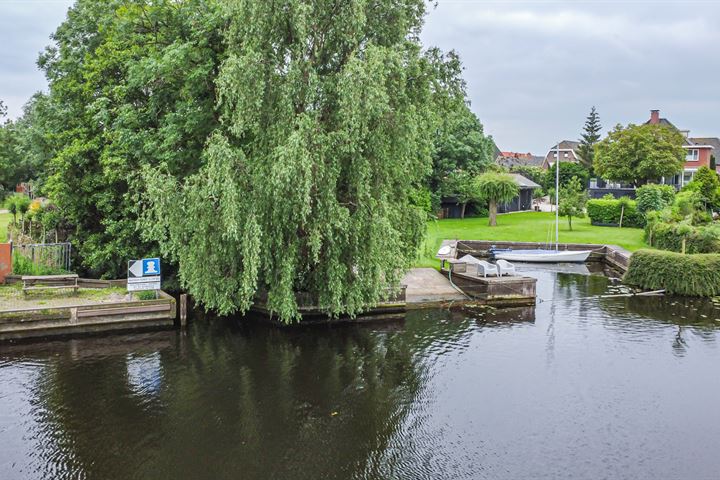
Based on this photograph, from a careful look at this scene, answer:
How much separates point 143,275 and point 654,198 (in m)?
36.8

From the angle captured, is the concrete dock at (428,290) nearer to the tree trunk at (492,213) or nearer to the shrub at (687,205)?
the shrub at (687,205)

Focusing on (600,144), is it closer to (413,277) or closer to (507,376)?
(413,277)

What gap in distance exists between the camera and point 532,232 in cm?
4306

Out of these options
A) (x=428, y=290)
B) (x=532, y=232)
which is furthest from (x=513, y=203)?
(x=428, y=290)

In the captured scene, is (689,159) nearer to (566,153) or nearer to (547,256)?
(566,153)

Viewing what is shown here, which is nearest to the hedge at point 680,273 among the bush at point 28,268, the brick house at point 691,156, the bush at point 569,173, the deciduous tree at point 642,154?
the bush at point 28,268

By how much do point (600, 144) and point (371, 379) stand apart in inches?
1957

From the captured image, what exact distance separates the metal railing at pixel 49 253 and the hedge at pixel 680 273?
26189mm

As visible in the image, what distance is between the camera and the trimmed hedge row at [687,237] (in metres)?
28.7

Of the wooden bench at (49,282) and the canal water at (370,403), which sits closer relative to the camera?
the canal water at (370,403)

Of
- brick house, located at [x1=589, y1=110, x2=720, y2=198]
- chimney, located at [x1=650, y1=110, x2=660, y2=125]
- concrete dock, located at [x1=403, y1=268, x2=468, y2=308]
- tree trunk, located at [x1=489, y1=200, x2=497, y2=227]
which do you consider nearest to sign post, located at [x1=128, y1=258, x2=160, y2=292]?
concrete dock, located at [x1=403, y1=268, x2=468, y2=308]

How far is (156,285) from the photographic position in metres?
20.5

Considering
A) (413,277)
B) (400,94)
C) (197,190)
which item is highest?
(400,94)

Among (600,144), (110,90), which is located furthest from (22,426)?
(600,144)
